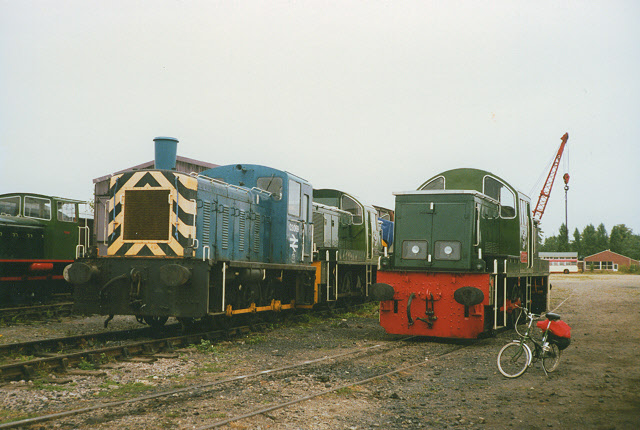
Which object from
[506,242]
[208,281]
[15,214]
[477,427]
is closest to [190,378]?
[208,281]

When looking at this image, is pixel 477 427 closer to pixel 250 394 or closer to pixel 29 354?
pixel 250 394

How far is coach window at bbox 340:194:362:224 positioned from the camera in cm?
1780

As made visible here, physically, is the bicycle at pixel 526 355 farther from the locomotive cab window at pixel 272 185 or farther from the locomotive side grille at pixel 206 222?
the locomotive cab window at pixel 272 185

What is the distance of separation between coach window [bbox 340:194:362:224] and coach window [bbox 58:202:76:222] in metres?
8.15

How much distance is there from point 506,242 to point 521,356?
15.9ft

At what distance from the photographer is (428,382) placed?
23.5 feet

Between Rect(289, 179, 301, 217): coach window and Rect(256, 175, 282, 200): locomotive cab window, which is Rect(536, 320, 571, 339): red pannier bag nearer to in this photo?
Rect(289, 179, 301, 217): coach window

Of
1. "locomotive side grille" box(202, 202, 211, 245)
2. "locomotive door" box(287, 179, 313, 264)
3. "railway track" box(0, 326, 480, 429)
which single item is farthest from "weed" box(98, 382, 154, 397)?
"locomotive door" box(287, 179, 313, 264)

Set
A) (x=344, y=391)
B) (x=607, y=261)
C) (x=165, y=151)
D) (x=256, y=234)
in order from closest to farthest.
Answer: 1. (x=344, y=391)
2. (x=165, y=151)
3. (x=256, y=234)
4. (x=607, y=261)

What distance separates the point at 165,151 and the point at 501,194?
22.9 ft

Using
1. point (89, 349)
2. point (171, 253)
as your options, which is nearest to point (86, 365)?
point (89, 349)

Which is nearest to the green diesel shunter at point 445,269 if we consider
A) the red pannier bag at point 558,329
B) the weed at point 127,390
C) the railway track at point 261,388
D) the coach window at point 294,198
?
the railway track at point 261,388

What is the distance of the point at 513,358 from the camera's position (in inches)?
306

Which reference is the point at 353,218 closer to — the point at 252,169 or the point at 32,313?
the point at 252,169
